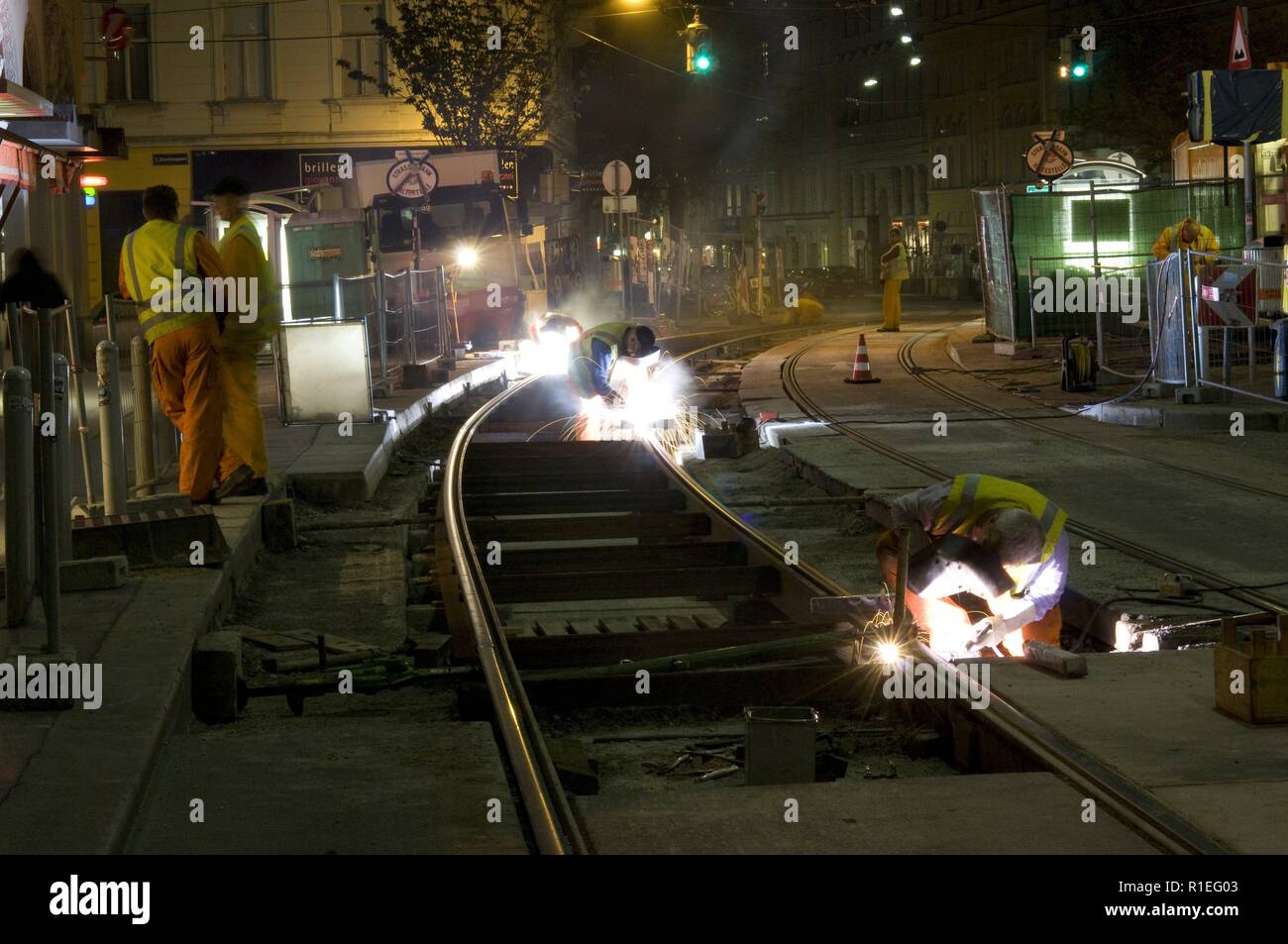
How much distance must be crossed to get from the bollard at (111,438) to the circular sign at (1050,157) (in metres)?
16.9

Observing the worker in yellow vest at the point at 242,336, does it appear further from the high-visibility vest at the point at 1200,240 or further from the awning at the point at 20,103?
the high-visibility vest at the point at 1200,240

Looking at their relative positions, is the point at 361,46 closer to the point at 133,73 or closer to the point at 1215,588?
the point at 133,73

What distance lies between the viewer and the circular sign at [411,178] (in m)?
28.9

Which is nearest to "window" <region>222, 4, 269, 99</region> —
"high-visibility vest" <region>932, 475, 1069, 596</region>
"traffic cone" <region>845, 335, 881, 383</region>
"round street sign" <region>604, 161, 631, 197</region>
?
"round street sign" <region>604, 161, 631, 197</region>

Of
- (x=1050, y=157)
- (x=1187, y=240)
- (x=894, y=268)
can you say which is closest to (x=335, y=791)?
(x=1187, y=240)

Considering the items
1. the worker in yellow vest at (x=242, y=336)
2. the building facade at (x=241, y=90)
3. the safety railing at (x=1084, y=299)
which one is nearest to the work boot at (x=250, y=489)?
the worker in yellow vest at (x=242, y=336)

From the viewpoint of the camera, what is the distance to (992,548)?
24.6 feet

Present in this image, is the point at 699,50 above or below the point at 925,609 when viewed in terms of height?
above

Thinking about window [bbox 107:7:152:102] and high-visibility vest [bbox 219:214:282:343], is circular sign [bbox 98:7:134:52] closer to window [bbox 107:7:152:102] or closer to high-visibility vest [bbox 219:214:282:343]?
window [bbox 107:7:152:102]

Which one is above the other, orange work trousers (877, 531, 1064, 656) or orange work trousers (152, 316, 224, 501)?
orange work trousers (152, 316, 224, 501)

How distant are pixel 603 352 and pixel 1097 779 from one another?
12.8 meters

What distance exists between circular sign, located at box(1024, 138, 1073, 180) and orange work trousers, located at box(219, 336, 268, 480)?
610 inches

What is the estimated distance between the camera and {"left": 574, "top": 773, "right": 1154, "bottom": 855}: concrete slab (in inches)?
205
